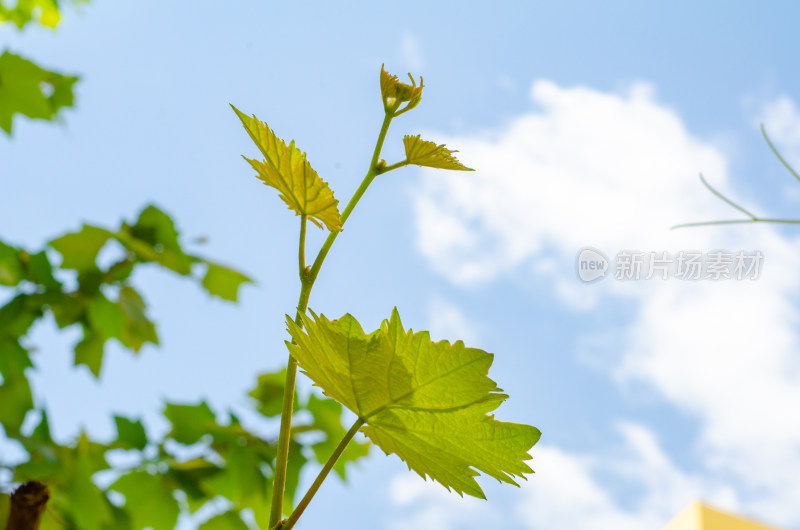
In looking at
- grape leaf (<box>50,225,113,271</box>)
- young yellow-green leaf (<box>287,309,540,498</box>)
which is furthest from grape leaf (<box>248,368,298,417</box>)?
young yellow-green leaf (<box>287,309,540,498</box>)

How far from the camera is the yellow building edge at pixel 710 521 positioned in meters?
1.59

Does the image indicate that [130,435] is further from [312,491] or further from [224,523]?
[312,491]

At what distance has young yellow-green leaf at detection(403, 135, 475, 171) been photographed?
22cm

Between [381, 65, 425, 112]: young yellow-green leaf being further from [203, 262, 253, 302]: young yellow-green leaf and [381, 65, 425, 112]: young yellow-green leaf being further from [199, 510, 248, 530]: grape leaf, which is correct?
[203, 262, 253, 302]: young yellow-green leaf

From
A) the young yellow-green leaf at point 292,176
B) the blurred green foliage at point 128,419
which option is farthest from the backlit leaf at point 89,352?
the young yellow-green leaf at point 292,176

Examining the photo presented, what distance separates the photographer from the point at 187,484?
27.7 inches

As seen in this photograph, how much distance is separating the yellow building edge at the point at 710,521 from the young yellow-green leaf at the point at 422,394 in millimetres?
1564

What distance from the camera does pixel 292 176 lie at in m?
0.22

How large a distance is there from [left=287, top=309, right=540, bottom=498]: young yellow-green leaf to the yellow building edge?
1564 mm

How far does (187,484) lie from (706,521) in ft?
4.31

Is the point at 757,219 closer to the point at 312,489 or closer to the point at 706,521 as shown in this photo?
the point at 312,489

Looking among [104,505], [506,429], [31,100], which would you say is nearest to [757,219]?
[506,429]

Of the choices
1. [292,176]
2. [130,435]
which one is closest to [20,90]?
[130,435]

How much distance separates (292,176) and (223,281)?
671 millimetres
